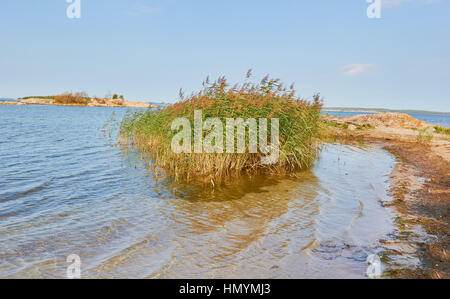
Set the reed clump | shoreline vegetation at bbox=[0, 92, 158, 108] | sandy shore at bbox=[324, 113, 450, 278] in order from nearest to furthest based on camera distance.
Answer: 1. sandy shore at bbox=[324, 113, 450, 278]
2. the reed clump
3. shoreline vegetation at bbox=[0, 92, 158, 108]

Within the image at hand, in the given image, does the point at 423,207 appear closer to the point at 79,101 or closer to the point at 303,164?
the point at 303,164

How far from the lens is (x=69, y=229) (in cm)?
585

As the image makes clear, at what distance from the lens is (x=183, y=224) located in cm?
623

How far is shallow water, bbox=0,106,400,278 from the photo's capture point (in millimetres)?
4480

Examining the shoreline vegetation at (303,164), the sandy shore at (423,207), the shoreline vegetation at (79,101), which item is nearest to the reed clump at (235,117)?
the shoreline vegetation at (303,164)

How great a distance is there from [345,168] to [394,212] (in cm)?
587

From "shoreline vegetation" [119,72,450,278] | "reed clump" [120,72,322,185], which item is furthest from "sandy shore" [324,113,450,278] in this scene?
"reed clump" [120,72,322,185]

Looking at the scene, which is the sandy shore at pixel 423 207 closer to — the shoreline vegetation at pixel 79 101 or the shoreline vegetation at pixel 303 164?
the shoreline vegetation at pixel 303 164

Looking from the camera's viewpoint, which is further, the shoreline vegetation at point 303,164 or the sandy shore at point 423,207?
the shoreline vegetation at point 303,164

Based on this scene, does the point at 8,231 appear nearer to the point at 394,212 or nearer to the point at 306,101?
the point at 394,212

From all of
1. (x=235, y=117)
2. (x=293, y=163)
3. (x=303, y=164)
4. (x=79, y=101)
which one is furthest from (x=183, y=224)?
(x=79, y=101)

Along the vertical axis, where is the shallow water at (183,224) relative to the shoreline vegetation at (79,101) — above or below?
below

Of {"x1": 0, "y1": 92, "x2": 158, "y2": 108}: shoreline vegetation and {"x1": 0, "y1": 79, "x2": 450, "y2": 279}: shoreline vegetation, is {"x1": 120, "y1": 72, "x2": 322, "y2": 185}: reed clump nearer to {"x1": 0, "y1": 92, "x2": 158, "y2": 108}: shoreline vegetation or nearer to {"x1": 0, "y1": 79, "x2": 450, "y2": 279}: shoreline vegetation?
{"x1": 0, "y1": 79, "x2": 450, "y2": 279}: shoreline vegetation

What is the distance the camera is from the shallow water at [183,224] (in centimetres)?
448
